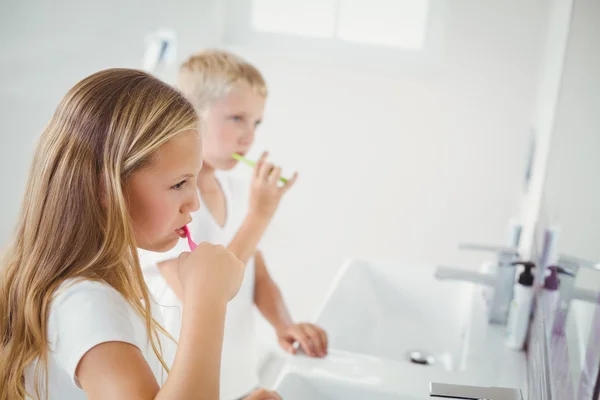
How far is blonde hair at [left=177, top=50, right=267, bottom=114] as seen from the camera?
121cm

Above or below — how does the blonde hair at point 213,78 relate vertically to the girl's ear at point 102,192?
above

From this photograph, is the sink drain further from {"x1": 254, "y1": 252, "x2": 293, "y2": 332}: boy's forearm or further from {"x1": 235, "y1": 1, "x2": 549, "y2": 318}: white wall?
{"x1": 235, "y1": 1, "x2": 549, "y2": 318}: white wall

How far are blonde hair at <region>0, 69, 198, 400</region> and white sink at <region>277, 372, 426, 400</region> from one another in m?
0.24

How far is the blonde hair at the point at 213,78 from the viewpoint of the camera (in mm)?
1211

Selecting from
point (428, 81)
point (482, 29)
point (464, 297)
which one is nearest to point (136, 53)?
point (428, 81)

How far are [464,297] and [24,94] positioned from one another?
1692 millimetres

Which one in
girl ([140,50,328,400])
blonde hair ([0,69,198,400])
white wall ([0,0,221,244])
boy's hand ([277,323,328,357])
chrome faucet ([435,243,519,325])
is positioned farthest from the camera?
white wall ([0,0,221,244])

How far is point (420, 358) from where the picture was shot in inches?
46.6

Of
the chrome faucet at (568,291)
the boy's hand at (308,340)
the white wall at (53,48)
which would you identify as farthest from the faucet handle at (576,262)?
the white wall at (53,48)

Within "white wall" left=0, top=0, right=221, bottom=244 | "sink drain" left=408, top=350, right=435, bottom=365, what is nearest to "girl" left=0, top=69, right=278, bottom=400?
"sink drain" left=408, top=350, right=435, bottom=365

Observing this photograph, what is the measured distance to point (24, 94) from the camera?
2234mm

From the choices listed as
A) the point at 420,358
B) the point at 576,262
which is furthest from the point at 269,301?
the point at 576,262

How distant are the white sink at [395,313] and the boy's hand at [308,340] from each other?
0.14m

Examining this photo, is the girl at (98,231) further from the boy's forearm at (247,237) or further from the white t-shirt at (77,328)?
the boy's forearm at (247,237)
